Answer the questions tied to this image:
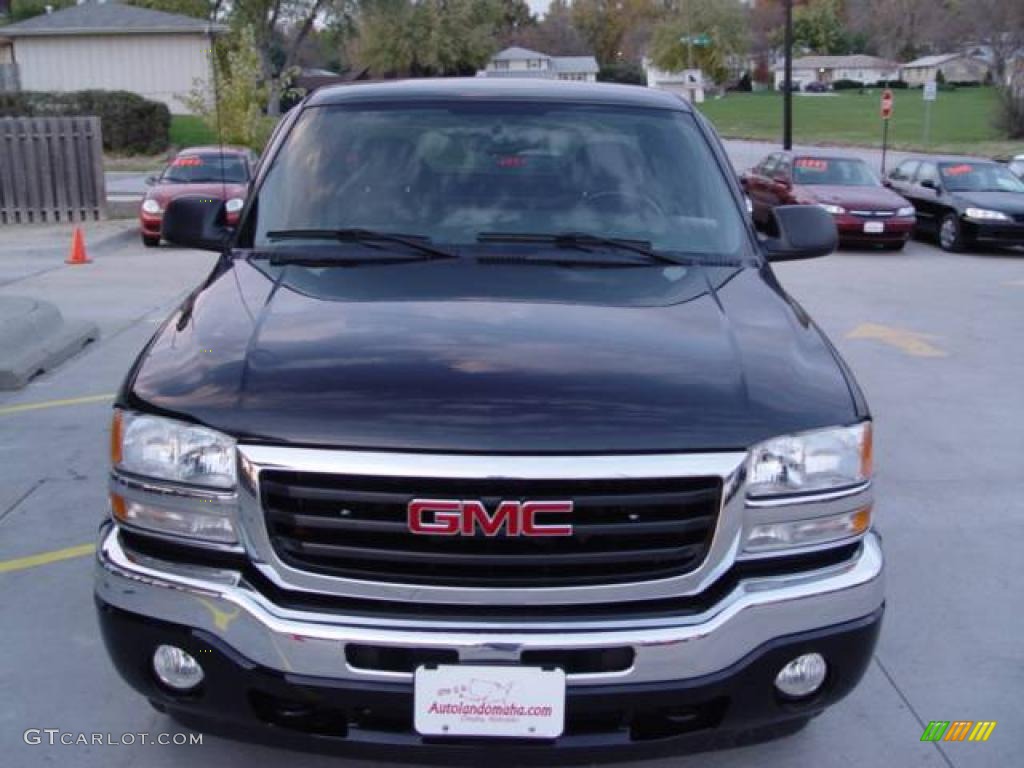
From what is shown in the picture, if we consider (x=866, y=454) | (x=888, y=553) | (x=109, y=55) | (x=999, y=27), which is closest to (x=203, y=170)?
(x=888, y=553)

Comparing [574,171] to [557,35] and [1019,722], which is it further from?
[557,35]

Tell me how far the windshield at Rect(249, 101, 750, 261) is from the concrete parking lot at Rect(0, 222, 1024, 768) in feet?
5.26

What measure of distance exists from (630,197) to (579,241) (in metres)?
0.40

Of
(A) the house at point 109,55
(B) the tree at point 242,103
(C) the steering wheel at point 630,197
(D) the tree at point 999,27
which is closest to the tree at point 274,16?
(A) the house at point 109,55

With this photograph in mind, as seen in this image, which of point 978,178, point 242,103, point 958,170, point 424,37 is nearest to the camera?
point 978,178

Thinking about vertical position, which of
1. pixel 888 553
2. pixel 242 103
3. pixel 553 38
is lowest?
pixel 888 553

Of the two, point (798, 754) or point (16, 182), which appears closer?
point (798, 754)

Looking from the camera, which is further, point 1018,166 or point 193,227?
point 1018,166

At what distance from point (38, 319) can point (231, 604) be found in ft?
23.9

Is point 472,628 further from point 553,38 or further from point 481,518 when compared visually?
point 553,38

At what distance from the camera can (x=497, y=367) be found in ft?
9.78

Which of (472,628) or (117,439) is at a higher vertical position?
(117,439)

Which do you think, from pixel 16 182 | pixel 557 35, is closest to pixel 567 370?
pixel 16 182

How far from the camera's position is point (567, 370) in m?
2.99
